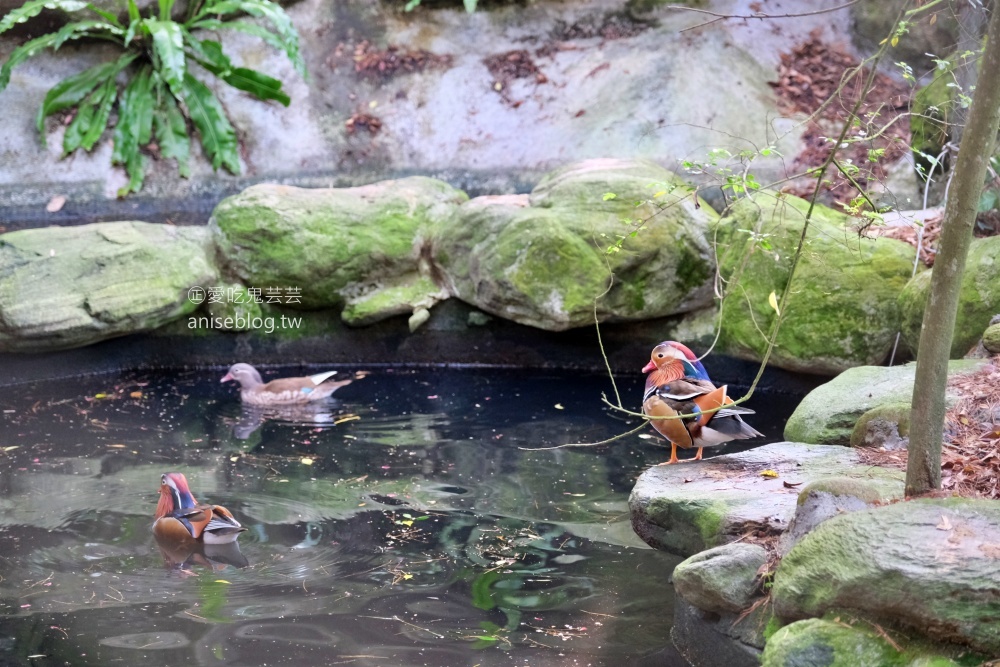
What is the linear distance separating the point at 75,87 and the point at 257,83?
185cm

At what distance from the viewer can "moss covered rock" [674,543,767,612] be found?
3.61 metres

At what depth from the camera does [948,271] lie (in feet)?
10.6

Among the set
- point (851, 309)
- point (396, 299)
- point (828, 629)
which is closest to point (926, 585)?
point (828, 629)

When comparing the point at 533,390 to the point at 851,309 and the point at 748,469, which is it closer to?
the point at 851,309

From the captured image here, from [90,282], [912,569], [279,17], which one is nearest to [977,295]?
[912,569]

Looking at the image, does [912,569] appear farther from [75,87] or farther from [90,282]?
[75,87]

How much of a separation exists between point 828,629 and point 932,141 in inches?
263

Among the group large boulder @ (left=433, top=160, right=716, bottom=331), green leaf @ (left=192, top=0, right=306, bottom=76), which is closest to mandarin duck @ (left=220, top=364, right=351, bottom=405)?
large boulder @ (left=433, top=160, right=716, bottom=331)

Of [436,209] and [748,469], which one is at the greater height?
[436,209]

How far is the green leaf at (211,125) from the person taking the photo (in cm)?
1023

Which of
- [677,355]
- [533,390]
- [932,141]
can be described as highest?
[932,141]

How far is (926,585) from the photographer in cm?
285

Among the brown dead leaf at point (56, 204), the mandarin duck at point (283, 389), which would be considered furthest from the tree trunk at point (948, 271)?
the brown dead leaf at point (56, 204)

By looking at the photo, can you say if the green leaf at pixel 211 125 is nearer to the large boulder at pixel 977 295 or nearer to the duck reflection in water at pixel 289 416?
the duck reflection in water at pixel 289 416
